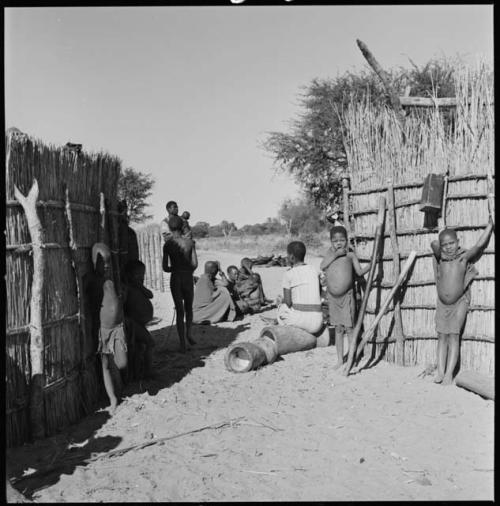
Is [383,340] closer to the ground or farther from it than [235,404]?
farther from it

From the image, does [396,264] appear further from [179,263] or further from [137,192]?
[137,192]

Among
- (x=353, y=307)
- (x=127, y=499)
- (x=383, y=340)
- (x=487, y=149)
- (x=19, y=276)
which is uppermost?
(x=487, y=149)

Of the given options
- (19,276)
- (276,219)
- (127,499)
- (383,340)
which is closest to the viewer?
(127,499)

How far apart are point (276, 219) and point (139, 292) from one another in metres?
55.1

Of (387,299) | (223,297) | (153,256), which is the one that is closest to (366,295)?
(387,299)

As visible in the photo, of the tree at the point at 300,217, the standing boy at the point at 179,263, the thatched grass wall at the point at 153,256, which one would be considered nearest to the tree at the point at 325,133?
the thatched grass wall at the point at 153,256

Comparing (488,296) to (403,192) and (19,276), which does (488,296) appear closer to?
(403,192)

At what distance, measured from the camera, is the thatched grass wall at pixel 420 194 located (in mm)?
5918

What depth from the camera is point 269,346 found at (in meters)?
7.01

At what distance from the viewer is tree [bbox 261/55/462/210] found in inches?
742

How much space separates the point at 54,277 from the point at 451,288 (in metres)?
3.90

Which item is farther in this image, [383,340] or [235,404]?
[383,340]

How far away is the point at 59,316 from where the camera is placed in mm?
4789

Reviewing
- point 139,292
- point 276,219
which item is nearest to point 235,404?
point 139,292
